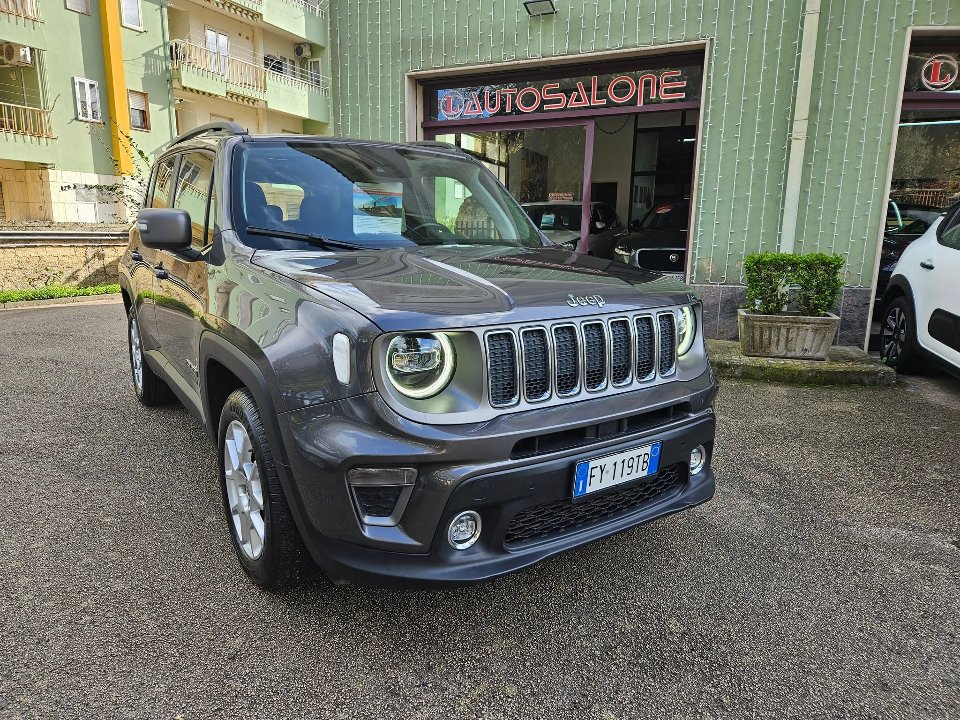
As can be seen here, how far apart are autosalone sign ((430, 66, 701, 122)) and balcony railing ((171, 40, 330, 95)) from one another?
44.1 feet

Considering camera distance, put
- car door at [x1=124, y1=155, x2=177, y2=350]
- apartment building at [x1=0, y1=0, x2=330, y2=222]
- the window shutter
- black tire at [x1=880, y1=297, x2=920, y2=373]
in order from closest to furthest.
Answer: car door at [x1=124, y1=155, x2=177, y2=350], black tire at [x1=880, y1=297, x2=920, y2=373], apartment building at [x1=0, y1=0, x2=330, y2=222], the window shutter

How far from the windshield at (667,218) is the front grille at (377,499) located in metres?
7.53

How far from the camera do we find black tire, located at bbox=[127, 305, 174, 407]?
4.52 meters

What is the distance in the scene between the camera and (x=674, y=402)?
234 centimetres

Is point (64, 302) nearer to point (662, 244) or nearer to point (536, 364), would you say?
point (662, 244)

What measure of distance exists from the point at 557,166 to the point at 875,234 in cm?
395

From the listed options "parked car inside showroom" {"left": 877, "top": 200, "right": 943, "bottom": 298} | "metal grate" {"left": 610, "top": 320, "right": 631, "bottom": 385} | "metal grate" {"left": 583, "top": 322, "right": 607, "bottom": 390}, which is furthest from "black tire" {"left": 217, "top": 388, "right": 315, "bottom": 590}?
"parked car inside showroom" {"left": 877, "top": 200, "right": 943, "bottom": 298}

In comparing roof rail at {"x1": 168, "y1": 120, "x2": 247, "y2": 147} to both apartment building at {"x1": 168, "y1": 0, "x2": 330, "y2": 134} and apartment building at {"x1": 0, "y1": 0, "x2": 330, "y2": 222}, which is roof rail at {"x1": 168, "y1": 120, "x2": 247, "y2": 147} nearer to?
apartment building at {"x1": 0, "y1": 0, "x2": 330, "y2": 222}

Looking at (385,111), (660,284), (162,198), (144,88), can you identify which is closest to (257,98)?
(144,88)

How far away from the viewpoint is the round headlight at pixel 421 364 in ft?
6.18

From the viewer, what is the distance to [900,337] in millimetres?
5777

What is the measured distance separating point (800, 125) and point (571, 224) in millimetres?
3204

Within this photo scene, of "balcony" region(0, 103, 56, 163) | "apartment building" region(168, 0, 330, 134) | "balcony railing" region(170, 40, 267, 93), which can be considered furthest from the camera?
"apartment building" region(168, 0, 330, 134)

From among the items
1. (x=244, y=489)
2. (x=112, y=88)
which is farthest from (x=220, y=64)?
(x=244, y=489)
